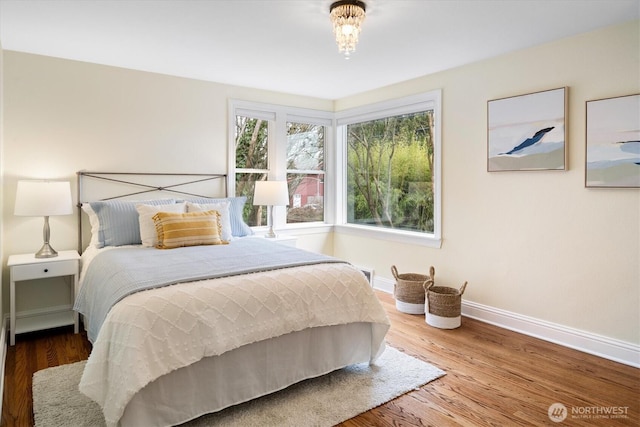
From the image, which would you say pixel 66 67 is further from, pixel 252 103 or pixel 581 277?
pixel 581 277

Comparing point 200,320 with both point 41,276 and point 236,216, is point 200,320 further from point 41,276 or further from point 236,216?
point 236,216

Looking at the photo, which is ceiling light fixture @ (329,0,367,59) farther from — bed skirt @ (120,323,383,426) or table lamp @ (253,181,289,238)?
table lamp @ (253,181,289,238)

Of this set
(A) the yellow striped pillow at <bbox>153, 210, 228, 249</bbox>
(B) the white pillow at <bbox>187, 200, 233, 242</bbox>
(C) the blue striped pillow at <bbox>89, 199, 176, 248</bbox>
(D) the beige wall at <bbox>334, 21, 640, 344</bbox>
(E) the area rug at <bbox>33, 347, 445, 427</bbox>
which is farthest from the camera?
(B) the white pillow at <bbox>187, 200, 233, 242</bbox>

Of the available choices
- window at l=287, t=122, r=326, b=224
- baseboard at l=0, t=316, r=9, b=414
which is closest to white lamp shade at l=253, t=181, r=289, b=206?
window at l=287, t=122, r=326, b=224

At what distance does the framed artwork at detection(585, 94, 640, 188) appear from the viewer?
2.61 m

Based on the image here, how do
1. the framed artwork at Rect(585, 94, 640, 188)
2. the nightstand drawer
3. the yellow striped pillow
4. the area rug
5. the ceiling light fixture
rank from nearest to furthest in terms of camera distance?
the area rug, the ceiling light fixture, the framed artwork at Rect(585, 94, 640, 188), the nightstand drawer, the yellow striped pillow

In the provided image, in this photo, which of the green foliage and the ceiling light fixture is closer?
the ceiling light fixture

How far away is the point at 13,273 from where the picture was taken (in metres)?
2.93

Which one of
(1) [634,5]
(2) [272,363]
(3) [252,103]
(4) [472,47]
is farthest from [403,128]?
(2) [272,363]

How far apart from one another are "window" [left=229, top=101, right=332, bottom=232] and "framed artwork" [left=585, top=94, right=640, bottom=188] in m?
3.07

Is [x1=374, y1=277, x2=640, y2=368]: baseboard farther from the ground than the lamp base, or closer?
closer

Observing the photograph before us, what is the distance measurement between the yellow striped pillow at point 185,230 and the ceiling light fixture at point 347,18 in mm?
1795

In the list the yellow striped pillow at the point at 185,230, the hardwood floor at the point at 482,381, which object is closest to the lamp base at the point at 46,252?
the hardwood floor at the point at 482,381

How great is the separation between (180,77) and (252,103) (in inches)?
32.3
